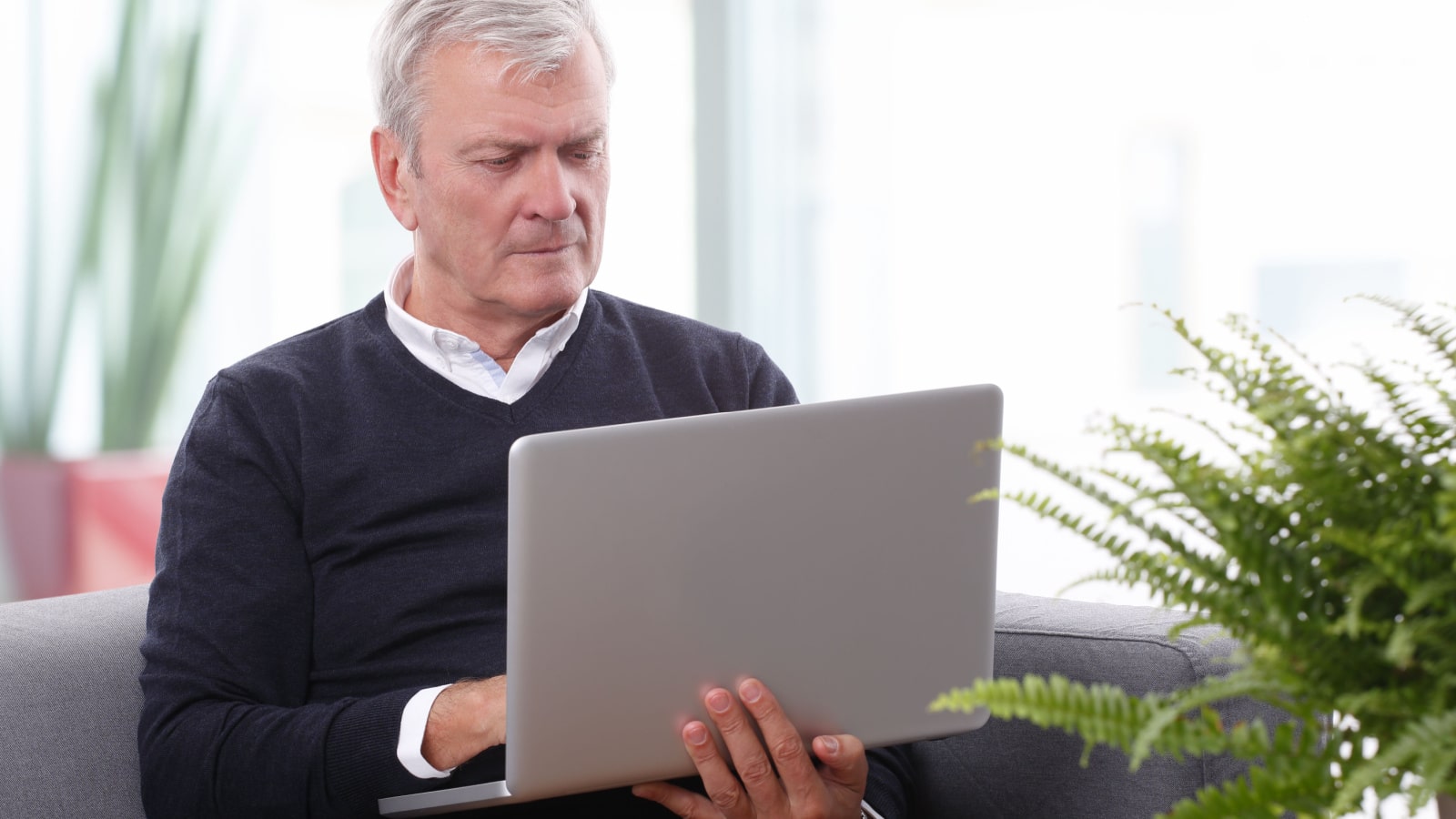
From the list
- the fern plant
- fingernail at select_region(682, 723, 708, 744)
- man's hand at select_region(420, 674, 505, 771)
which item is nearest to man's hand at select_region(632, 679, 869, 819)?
fingernail at select_region(682, 723, 708, 744)

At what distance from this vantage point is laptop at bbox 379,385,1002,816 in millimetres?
937

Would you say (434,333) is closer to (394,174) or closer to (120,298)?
(394,174)

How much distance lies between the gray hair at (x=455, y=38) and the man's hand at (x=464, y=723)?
0.60 metres

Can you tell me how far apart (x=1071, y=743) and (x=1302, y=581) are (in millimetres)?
798

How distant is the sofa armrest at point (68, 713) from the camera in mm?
1212

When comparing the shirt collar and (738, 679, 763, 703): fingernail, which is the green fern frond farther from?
the shirt collar

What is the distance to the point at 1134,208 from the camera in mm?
3414

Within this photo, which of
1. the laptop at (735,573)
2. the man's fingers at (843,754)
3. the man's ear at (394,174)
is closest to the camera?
the laptop at (735,573)

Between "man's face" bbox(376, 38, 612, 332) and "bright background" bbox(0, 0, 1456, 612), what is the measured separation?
1815 mm

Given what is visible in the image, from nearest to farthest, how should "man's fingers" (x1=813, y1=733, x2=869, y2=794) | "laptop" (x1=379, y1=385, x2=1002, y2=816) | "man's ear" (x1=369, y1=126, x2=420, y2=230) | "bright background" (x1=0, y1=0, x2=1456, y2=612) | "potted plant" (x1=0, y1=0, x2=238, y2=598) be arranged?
"laptop" (x1=379, y1=385, x2=1002, y2=816), "man's fingers" (x1=813, y1=733, x2=869, y2=794), "man's ear" (x1=369, y1=126, x2=420, y2=230), "potted plant" (x1=0, y1=0, x2=238, y2=598), "bright background" (x1=0, y1=0, x2=1456, y2=612)

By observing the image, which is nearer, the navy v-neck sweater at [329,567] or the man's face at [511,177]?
the navy v-neck sweater at [329,567]

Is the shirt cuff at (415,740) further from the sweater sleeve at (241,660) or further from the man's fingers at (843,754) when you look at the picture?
the man's fingers at (843,754)

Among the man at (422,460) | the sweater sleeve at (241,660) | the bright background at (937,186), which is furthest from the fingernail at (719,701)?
the bright background at (937,186)

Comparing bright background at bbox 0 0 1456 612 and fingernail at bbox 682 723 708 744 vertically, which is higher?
bright background at bbox 0 0 1456 612
